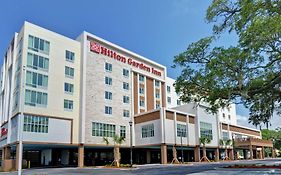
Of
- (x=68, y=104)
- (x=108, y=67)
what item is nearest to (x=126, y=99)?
(x=108, y=67)

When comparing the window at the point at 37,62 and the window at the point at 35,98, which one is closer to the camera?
the window at the point at 35,98

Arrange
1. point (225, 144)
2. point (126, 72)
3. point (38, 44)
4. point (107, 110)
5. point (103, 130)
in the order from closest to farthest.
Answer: point (38, 44), point (103, 130), point (107, 110), point (126, 72), point (225, 144)

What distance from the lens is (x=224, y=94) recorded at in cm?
1578

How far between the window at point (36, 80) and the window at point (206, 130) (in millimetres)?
30733

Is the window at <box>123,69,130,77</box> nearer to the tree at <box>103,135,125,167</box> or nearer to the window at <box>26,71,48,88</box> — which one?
the tree at <box>103,135,125,167</box>

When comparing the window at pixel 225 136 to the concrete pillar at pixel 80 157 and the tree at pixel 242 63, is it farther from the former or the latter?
the tree at pixel 242 63

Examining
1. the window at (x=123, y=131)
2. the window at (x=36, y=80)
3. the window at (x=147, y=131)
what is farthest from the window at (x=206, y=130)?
the window at (x=36, y=80)

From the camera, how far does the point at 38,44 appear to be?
1684 inches

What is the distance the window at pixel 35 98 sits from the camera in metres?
40.0

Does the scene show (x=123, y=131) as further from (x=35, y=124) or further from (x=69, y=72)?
(x=35, y=124)

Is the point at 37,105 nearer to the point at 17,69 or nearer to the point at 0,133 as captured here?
the point at 17,69

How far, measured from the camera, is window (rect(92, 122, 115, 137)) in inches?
1849

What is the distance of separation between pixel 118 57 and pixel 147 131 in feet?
48.6

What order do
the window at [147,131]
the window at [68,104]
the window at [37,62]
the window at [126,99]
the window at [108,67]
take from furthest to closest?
the window at [126,99] < the window at [108,67] < the window at [147,131] < the window at [68,104] < the window at [37,62]
